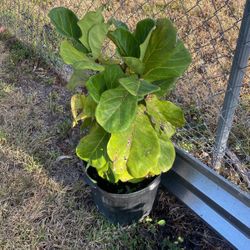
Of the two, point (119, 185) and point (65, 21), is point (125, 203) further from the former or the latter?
point (65, 21)

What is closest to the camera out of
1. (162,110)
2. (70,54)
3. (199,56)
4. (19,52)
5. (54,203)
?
(70,54)

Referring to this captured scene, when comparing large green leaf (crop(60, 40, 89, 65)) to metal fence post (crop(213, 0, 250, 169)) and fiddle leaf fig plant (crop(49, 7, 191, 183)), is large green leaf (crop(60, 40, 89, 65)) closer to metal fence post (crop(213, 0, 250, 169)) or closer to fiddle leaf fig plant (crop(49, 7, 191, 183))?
fiddle leaf fig plant (crop(49, 7, 191, 183))

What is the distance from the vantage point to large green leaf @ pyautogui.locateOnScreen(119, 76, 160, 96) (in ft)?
4.19

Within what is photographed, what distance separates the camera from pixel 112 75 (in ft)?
4.68

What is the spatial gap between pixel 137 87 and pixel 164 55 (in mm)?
173

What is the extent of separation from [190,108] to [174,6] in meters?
1.10

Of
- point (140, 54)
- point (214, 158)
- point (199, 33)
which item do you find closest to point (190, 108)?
point (214, 158)

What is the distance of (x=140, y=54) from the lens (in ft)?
4.65

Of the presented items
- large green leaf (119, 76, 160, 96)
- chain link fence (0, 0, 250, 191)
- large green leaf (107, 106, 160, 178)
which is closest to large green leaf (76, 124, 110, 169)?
large green leaf (107, 106, 160, 178)

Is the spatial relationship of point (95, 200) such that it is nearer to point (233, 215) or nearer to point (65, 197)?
point (65, 197)

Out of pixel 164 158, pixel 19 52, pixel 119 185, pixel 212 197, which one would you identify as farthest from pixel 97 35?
pixel 19 52

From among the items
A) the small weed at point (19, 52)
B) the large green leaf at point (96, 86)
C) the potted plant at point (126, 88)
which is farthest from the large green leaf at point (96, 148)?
the small weed at point (19, 52)

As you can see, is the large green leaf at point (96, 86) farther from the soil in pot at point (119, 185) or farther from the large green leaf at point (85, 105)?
the soil in pot at point (119, 185)

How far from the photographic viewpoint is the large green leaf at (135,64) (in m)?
1.37
